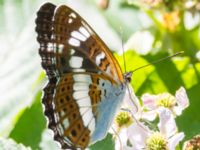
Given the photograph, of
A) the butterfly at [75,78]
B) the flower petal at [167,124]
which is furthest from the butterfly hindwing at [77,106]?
the flower petal at [167,124]

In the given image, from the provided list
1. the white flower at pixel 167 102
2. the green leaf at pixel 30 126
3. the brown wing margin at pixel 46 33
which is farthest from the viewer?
the green leaf at pixel 30 126

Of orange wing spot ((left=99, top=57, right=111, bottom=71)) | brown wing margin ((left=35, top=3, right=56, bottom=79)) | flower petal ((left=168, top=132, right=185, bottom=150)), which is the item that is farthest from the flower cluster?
brown wing margin ((left=35, top=3, right=56, bottom=79))

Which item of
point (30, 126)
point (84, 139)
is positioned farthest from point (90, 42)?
point (30, 126)

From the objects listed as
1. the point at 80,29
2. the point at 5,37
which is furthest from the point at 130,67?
the point at 5,37

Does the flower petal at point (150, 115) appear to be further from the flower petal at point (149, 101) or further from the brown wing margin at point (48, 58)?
the brown wing margin at point (48, 58)

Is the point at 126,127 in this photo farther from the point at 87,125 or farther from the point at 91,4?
the point at 91,4

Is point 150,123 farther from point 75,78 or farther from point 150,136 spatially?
point 75,78

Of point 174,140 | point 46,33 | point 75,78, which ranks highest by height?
point 46,33
